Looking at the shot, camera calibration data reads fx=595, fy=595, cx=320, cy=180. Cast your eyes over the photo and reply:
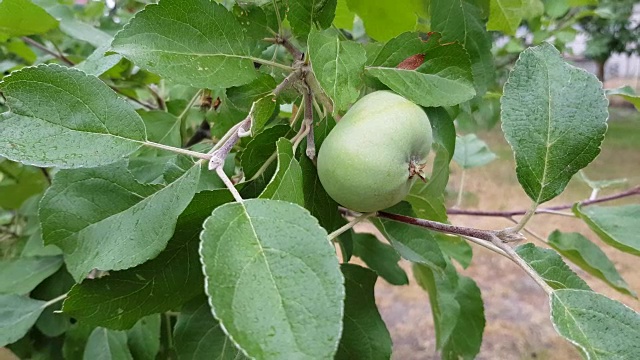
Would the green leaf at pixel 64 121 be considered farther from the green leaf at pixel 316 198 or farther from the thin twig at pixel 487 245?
the thin twig at pixel 487 245

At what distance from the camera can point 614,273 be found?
813 millimetres

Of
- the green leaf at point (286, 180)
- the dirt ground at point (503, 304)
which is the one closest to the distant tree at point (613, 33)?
the dirt ground at point (503, 304)

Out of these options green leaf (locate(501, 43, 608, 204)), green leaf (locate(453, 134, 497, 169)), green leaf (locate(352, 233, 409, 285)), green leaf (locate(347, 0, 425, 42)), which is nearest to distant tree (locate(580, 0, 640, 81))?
green leaf (locate(453, 134, 497, 169))

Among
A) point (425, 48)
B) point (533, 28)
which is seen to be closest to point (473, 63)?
point (425, 48)

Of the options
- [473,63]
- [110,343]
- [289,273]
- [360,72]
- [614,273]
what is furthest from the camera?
[614,273]

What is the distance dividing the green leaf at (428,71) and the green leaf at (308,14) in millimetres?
52

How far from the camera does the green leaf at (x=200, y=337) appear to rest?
1.56 ft

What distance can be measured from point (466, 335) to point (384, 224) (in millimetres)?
437

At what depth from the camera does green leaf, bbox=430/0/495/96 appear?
0.52 m

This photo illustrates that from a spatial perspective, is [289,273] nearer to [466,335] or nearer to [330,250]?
[330,250]

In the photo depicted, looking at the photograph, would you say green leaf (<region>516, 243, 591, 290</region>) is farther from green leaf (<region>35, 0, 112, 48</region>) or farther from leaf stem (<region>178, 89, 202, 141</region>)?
green leaf (<region>35, 0, 112, 48</region>)

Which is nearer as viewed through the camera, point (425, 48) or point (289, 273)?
point (289, 273)

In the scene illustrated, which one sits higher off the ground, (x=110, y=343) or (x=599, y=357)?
(x=599, y=357)

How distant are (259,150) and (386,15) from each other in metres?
0.20
